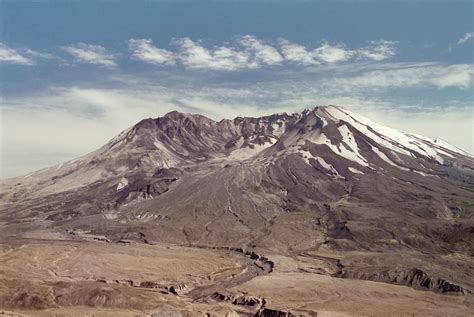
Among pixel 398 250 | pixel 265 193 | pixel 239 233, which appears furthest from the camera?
pixel 265 193

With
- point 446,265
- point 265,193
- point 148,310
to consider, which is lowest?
point 148,310

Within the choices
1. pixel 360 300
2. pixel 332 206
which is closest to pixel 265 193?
pixel 332 206

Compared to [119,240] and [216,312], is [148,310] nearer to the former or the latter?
[216,312]

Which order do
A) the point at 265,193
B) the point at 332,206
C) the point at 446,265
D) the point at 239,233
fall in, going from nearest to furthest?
1. the point at 446,265
2. the point at 239,233
3. the point at 332,206
4. the point at 265,193

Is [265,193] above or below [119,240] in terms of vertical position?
above

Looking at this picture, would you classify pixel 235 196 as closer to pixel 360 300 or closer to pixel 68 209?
pixel 68 209

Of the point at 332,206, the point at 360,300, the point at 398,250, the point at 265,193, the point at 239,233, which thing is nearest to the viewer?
the point at 360,300

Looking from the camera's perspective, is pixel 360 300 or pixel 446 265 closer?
Answer: pixel 360 300

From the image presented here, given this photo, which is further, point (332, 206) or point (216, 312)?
point (332, 206)

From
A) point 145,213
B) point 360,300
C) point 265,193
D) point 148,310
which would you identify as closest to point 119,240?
point 145,213
